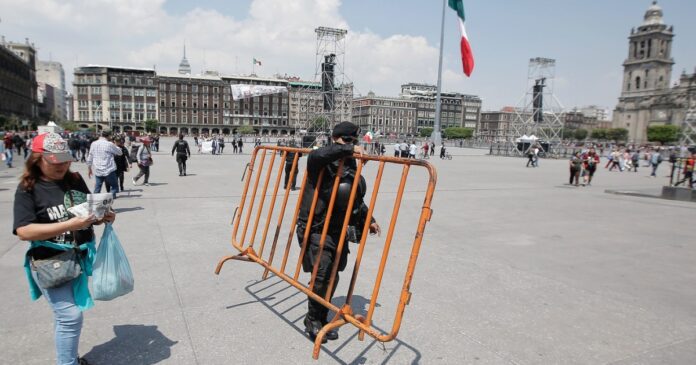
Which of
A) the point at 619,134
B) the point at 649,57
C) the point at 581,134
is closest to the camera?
the point at 649,57

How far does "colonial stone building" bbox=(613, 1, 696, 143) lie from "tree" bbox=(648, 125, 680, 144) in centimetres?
732

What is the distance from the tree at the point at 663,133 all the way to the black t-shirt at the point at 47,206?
11345 centimetres

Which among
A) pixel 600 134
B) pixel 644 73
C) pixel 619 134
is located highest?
pixel 644 73

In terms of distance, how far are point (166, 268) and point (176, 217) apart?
3.26 meters

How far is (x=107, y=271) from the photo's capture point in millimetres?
2771

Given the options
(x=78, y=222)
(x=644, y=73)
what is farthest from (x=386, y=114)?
(x=78, y=222)

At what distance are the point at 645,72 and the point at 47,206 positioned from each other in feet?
438

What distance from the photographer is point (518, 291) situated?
476cm

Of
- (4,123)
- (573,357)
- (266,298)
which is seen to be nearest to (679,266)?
(573,357)

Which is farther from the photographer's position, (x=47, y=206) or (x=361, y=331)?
(x=361, y=331)

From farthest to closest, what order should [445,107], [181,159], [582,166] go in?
[445,107]
[582,166]
[181,159]

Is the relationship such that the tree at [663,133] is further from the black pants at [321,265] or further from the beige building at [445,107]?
the black pants at [321,265]

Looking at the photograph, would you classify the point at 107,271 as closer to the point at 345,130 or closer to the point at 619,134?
the point at 345,130

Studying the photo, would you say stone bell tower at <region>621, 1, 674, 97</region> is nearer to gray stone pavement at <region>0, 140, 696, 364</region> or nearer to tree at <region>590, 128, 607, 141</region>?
tree at <region>590, 128, 607, 141</region>
